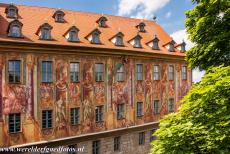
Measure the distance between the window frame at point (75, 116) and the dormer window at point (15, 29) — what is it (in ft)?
20.3

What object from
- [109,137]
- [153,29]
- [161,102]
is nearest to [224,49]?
[109,137]

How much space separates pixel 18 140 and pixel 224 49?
507 inches

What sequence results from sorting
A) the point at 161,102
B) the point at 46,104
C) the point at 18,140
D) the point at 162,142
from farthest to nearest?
the point at 161,102 → the point at 46,104 → the point at 18,140 → the point at 162,142

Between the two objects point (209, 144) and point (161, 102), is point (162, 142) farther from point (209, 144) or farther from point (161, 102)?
point (161, 102)

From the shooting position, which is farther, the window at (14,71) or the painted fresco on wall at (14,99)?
the window at (14,71)

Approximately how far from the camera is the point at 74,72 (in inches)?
778

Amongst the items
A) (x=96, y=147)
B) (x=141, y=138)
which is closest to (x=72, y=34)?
(x=96, y=147)

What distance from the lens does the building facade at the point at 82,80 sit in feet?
57.3

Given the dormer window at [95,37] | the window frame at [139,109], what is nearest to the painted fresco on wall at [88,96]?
the dormer window at [95,37]

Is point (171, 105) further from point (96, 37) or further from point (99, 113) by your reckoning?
point (96, 37)

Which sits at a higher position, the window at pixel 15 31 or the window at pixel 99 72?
the window at pixel 15 31

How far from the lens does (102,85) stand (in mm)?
21203

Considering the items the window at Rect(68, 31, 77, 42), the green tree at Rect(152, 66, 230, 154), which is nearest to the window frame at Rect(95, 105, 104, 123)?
the window at Rect(68, 31, 77, 42)

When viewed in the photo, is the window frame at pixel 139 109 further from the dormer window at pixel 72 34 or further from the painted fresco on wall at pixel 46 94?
the painted fresco on wall at pixel 46 94
